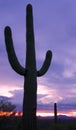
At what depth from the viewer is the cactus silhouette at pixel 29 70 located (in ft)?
34.0

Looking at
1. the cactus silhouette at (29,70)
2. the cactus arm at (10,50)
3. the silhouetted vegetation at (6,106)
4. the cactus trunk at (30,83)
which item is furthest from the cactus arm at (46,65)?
the silhouetted vegetation at (6,106)

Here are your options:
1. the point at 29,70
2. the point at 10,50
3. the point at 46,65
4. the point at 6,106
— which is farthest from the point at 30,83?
the point at 6,106

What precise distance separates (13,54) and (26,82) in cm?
86

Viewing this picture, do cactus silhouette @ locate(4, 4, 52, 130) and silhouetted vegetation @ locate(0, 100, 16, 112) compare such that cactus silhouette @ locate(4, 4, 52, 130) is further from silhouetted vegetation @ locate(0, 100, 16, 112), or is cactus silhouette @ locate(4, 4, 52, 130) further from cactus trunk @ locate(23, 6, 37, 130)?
silhouetted vegetation @ locate(0, 100, 16, 112)

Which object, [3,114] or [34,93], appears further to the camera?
[3,114]

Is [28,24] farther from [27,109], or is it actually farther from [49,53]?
[27,109]

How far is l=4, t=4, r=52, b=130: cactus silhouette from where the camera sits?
10.4m

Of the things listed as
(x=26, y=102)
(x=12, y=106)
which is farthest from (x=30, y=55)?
(x=12, y=106)

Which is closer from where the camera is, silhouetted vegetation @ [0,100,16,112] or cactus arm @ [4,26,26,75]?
cactus arm @ [4,26,26,75]

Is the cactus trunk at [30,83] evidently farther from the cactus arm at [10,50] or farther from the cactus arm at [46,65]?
the cactus arm at [10,50]

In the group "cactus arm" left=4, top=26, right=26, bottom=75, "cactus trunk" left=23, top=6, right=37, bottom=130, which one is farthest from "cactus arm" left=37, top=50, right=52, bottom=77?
"cactus arm" left=4, top=26, right=26, bottom=75

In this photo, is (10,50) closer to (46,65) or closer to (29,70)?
(29,70)

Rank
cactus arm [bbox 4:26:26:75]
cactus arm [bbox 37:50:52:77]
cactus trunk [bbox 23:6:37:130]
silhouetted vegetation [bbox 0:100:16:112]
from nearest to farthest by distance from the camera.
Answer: cactus arm [bbox 4:26:26:75], cactus trunk [bbox 23:6:37:130], cactus arm [bbox 37:50:52:77], silhouetted vegetation [bbox 0:100:16:112]

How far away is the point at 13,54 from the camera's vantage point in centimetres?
1034
